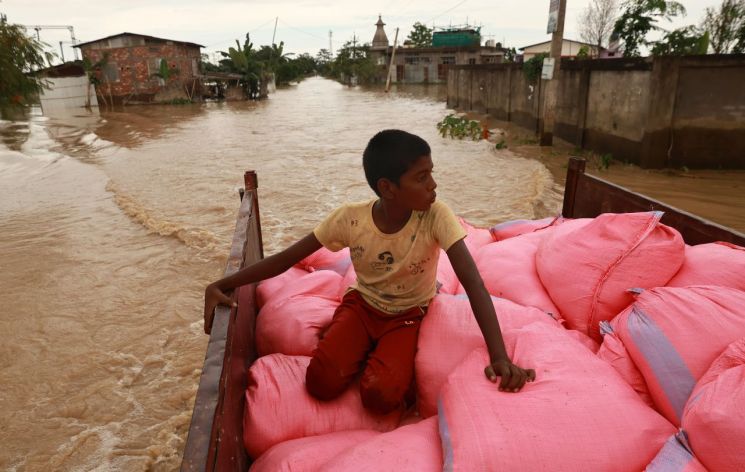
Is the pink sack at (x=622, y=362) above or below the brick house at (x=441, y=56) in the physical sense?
below

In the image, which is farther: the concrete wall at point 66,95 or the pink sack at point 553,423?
the concrete wall at point 66,95

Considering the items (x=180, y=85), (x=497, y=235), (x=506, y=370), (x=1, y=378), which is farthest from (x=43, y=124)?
(x=506, y=370)

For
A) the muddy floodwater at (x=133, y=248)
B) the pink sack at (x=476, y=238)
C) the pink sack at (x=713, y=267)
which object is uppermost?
the pink sack at (x=713, y=267)

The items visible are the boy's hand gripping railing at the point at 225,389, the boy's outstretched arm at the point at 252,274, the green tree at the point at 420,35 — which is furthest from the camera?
the green tree at the point at 420,35

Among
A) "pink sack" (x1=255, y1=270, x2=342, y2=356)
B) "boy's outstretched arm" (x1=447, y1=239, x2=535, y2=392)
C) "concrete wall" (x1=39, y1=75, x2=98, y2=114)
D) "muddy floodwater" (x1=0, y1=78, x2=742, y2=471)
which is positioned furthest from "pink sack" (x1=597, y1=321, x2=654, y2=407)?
"concrete wall" (x1=39, y1=75, x2=98, y2=114)

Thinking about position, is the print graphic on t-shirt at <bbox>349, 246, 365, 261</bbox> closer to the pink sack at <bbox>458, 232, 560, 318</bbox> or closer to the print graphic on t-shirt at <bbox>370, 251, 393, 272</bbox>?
the print graphic on t-shirt at <bbox>370, 251, 393, 272</bbox>

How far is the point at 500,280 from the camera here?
2.41 meters

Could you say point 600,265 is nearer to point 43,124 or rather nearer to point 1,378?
point 1,378

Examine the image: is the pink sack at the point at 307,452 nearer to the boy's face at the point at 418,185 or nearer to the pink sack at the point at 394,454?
the pink sack at the point at 394,454

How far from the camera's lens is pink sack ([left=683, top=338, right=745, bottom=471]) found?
116 centimetres

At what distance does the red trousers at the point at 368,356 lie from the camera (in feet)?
5.49

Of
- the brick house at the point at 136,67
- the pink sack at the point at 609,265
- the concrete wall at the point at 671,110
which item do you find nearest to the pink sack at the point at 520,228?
the pink sack at the point at 609,265

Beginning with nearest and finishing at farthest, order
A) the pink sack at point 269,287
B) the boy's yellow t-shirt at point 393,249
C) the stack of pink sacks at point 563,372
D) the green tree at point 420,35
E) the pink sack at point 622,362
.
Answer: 1. the stack of pink sacks at point 563,372
2. the pink sack at point 622,362
3. the boy's yellow t-shirt at point 393,249
4. the pink sack at point 269,287
5. the green tree at point 420,35

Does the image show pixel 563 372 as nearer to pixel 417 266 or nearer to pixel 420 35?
pixel 417 266
